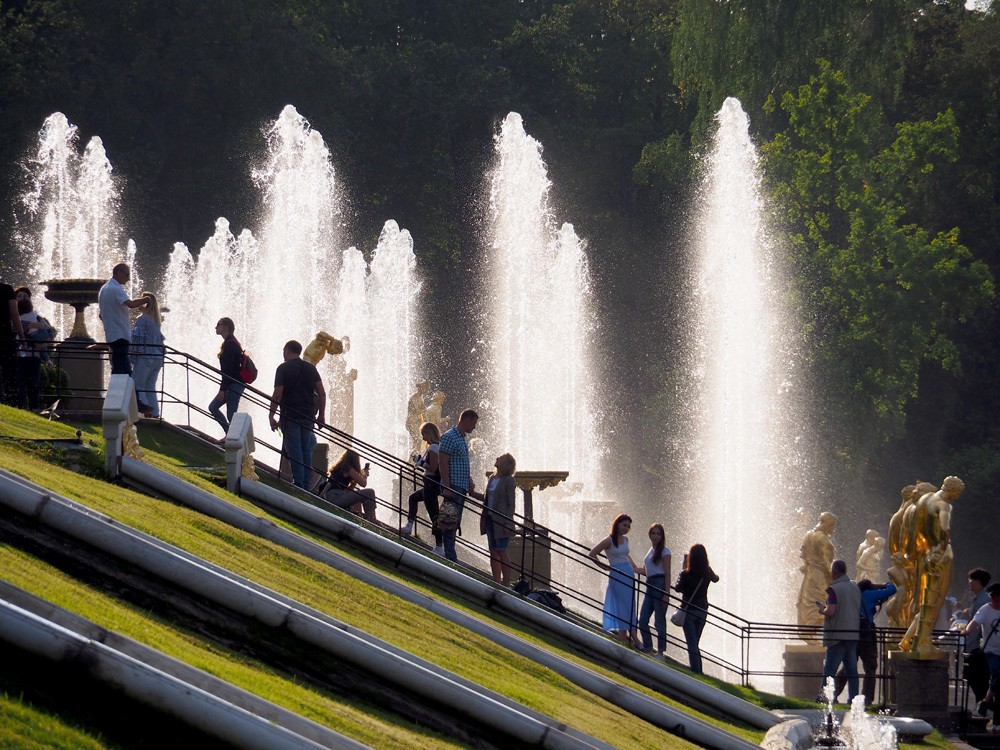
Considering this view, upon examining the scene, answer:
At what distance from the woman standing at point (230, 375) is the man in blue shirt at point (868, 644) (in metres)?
7.11

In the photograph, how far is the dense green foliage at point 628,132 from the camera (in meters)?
42.3

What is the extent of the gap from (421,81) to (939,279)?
16904mm

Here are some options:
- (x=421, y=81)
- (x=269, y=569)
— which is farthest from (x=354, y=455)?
(x=421, y=81)

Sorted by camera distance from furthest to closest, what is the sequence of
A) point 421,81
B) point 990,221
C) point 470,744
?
point 421,81 < point 990,221 < point 470,744

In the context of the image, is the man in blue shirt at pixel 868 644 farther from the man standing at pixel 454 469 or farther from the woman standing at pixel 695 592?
the man standing at pixel 454 469

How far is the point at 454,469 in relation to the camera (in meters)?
17.3

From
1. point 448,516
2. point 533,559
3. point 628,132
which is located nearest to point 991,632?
point 533,559

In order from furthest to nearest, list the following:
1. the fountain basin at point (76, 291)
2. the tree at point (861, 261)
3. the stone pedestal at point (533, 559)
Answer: the tree at point (861, 261), the fountain basin at point (76, 291), the stone pedestal at point (533, 559)

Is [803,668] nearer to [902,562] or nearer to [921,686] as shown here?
[902,562]

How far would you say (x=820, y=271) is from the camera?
139ft

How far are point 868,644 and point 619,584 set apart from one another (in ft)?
9.73

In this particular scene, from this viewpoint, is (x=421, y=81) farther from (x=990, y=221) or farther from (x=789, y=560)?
(x=789, y=560)

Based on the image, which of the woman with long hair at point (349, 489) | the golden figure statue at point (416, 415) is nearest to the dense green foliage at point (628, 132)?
the golden figure statue at point (416, 415)

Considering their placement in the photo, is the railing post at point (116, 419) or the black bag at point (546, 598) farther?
the black bag at point (546, 598)
